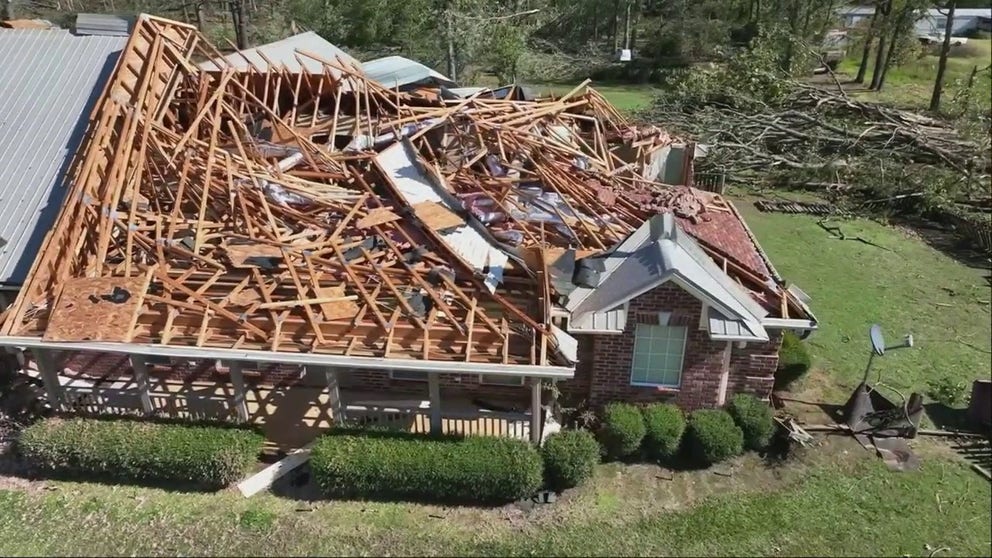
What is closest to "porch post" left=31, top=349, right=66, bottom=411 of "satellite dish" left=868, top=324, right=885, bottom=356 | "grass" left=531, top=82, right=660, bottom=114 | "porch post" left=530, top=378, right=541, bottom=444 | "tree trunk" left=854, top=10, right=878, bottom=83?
"porch post" left=530, top=378, right=541, bottom=444

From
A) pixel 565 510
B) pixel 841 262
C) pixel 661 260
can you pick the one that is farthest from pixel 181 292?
pixel 841 262

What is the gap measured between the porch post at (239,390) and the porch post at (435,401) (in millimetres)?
2962

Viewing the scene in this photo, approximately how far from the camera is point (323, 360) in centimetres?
943

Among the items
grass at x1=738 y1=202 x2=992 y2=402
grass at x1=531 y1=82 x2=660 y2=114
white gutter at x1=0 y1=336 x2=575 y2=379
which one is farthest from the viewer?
grass at x1=531 y1=82 x2=660 y2=114

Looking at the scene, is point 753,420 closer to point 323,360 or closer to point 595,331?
point 595,331

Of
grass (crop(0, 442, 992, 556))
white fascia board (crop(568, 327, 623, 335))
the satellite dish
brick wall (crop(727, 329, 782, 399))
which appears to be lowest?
grass (crop(0, 442, 992, 556))

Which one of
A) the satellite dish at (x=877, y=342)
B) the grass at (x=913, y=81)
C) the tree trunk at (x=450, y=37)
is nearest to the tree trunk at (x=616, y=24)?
the grass at (x=913, y=81)

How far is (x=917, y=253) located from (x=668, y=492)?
12953mm

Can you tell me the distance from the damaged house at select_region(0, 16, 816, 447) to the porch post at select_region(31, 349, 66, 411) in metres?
0.04

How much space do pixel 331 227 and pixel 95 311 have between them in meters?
4.06

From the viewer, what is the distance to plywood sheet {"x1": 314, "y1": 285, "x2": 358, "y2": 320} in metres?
10.1

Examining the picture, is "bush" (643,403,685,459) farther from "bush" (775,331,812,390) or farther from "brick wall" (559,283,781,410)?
"bush" (775,331,812,390)

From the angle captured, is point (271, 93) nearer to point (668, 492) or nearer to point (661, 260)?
point (661, 260)

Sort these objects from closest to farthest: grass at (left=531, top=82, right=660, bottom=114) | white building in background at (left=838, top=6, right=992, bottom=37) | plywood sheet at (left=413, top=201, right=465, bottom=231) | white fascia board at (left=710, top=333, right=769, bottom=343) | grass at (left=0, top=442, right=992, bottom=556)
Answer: grass at (left=0, top=442, right=992, bottom=556) → white fascia board at (left=710, top=333, right=769, bottom=343) → plywood sheet at (left=413, top=201, right=465, bottom=231) → white building in background at (left=838, top=6, right=992, bottom=37) → grass at (left=531, top=82, right=660, bottom=114)
